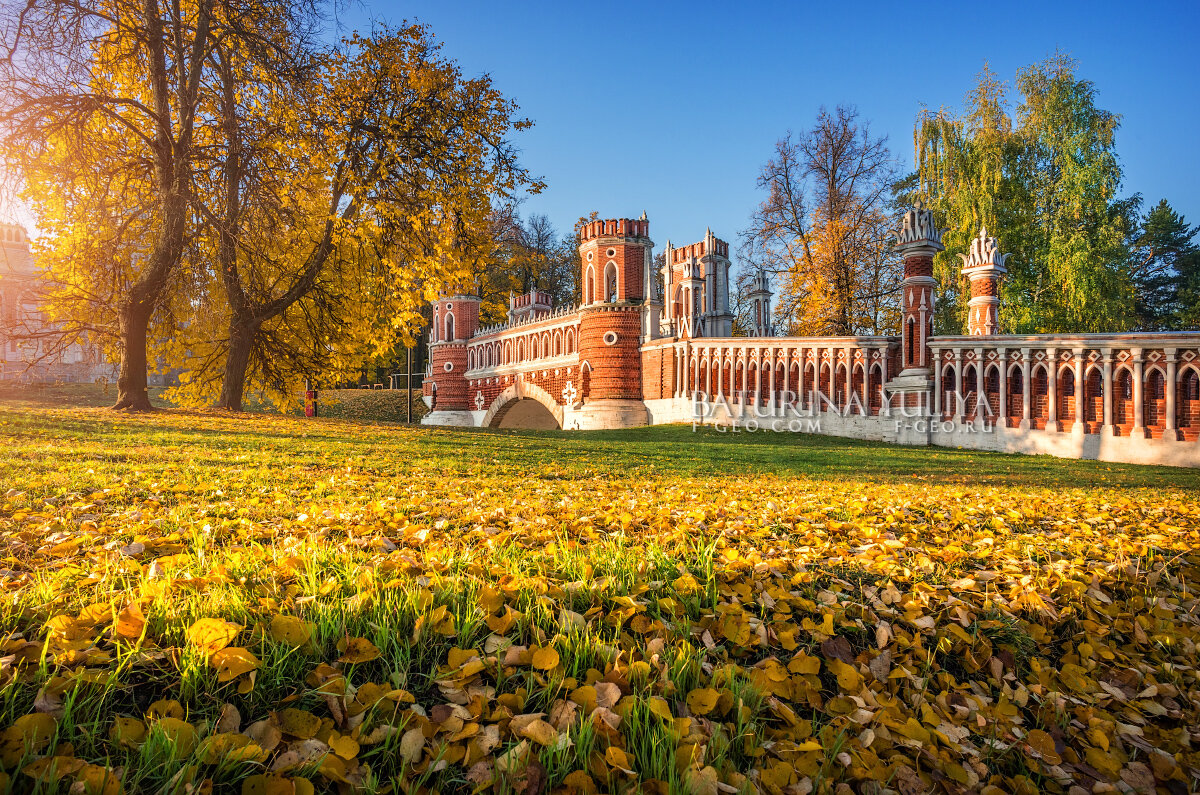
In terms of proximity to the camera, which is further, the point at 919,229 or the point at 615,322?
the point at 615,322

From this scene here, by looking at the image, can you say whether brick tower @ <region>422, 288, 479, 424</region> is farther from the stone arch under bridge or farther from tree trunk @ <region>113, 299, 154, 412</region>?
tree trunk @ <region>113, 299, 154, 412</region>

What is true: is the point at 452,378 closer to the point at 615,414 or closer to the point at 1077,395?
the point at 615,414

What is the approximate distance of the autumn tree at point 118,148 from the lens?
10.1 m

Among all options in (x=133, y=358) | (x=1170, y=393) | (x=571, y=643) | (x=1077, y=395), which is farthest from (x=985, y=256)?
(x=133, y=358)

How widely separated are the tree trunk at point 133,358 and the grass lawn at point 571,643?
714cm

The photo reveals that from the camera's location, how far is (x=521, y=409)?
34.4 meters

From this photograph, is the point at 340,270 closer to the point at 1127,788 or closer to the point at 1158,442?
the point at 1127,788

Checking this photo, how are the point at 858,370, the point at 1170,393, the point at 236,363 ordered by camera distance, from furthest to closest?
the point at 858,370
the point at 236,363
the point at 1170,393

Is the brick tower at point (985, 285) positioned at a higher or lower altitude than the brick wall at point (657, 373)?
higher

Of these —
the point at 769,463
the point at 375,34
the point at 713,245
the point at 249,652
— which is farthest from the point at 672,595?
the point at 713,245

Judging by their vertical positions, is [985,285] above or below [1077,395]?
above

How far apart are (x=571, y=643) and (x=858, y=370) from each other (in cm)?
1641

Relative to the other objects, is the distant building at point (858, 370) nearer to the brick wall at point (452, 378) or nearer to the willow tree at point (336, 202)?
the willow tree at point (336, 202)

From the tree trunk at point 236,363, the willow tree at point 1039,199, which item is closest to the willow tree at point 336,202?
the tree trunk at point 236,363
